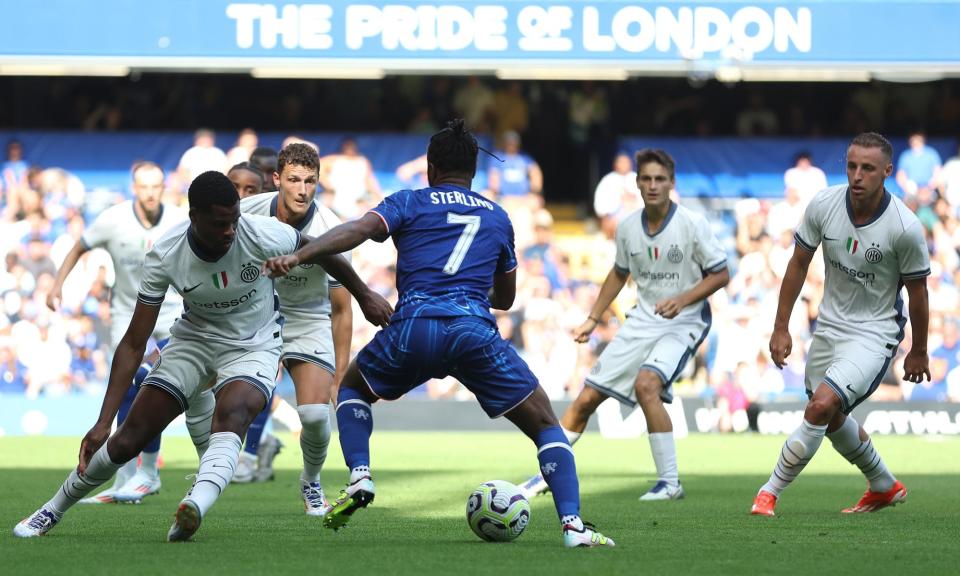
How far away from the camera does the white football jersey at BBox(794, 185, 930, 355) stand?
9359mm

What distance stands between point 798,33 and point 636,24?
246 cm

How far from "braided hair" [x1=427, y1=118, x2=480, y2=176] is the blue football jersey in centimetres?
13

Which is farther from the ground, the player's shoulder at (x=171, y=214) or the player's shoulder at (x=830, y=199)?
the player's shoulder at (x=171, y=214)

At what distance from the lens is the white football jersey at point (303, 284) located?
9.49 meters

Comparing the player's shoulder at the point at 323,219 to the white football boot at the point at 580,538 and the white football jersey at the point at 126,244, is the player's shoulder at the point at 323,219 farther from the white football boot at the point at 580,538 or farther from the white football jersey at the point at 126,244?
the white football boot at the point at 580,538

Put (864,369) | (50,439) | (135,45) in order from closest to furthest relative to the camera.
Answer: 1. (864,369)
2. (50,439)
3. (135,45)

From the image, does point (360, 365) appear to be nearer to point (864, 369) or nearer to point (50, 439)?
point (864, 369)

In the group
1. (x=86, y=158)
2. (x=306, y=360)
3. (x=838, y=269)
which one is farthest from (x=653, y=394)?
(x=86, y=158)

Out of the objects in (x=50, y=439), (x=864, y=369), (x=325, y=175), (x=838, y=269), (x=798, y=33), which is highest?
(x=798, y=33)

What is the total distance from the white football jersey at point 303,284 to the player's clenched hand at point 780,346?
2774 mm

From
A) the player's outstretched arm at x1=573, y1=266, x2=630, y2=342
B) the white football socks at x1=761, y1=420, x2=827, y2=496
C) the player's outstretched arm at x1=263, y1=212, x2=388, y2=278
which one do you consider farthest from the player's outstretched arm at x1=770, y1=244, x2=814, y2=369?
the player's outstretched arm at x1=263, y1=212, x2=388, y2=278

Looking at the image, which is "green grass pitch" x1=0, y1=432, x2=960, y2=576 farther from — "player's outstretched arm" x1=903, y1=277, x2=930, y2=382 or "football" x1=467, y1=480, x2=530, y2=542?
"player's outstretched arm" x1=903, y1=277, x2=930, y2=382

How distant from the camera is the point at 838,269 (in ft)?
31.8

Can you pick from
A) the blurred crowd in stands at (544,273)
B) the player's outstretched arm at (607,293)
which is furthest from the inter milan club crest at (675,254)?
the blurred crowd in stands at (544,273)
